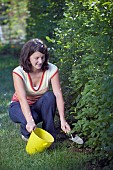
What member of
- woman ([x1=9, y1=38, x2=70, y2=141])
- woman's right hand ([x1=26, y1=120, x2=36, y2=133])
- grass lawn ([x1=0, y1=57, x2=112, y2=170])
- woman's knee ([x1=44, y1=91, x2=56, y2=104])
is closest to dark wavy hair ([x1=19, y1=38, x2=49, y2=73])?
woman ([x1=9, y1=38, x2=70, y2=141])

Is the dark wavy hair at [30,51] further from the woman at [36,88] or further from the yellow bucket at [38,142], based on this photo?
the yellow bucket at [38,142]

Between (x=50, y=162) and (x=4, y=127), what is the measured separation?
156 cm

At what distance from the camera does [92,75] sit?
5.41 m

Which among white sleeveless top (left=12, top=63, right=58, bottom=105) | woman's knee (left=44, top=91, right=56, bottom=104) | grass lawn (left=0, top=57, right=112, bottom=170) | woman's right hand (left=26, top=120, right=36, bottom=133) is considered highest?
white sleeveless top (left=12, top=63, right=58, bottom=105)

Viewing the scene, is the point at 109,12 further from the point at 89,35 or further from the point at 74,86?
the point at 74,86

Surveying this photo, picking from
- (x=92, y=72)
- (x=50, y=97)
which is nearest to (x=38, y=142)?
(x=50, y=97)

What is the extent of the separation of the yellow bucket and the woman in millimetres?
170

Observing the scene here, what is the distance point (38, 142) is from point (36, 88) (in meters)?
0.66

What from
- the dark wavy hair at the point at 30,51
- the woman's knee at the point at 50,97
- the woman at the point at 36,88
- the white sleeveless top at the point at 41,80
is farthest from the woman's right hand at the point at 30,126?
the dark wavy hair at the point at 30,51

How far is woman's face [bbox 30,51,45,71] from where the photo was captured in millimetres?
5871

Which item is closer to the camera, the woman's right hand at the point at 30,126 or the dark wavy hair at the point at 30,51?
the woman's right hand at the point at 30,126

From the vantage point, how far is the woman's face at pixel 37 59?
19.3 ft

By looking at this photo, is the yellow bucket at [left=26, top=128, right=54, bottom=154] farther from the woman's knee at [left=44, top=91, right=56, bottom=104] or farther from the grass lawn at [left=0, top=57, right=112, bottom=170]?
the woman's knee at [left=44, top=91, right=56, bottom=104]

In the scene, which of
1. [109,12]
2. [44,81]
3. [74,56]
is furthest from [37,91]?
[109,12]
